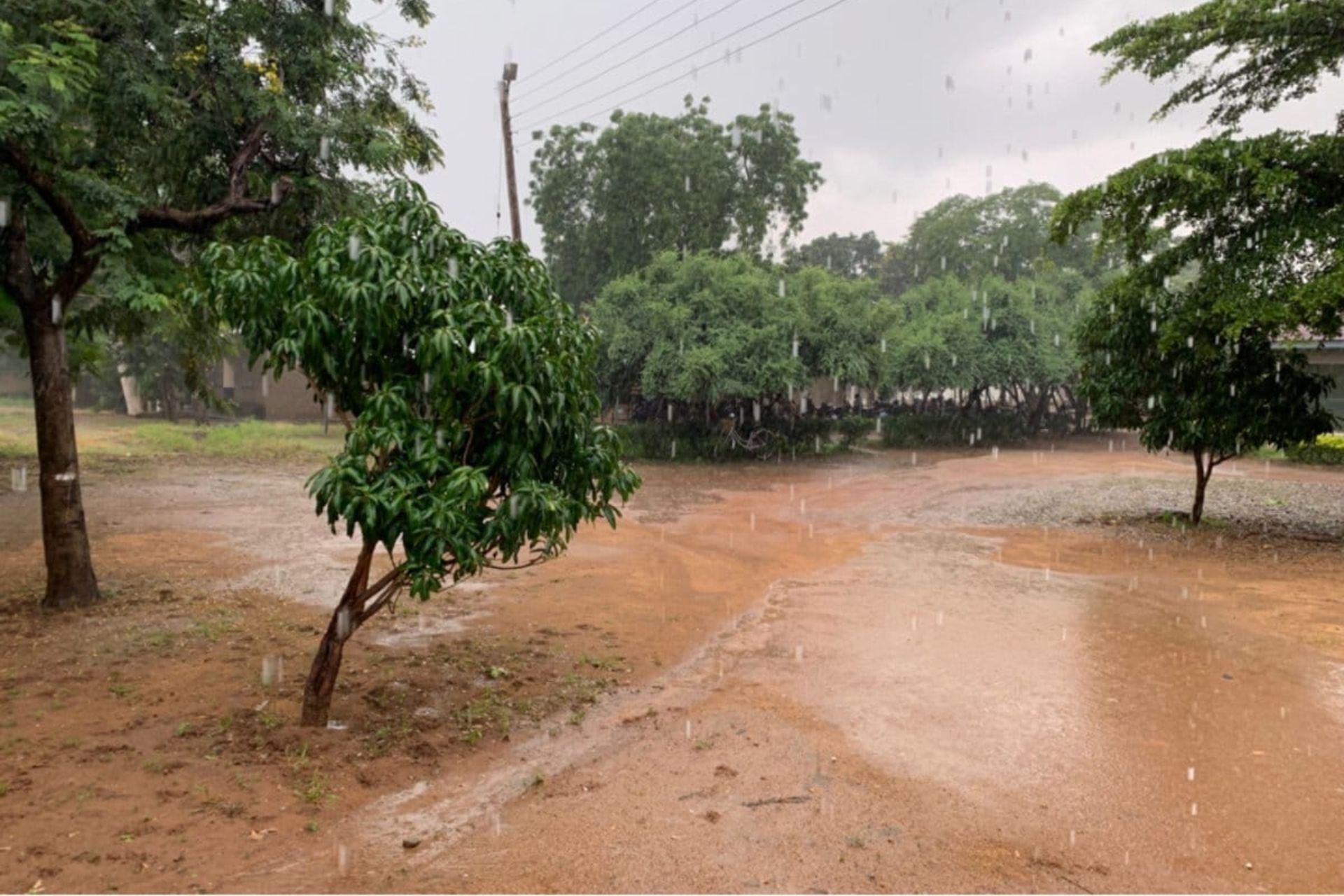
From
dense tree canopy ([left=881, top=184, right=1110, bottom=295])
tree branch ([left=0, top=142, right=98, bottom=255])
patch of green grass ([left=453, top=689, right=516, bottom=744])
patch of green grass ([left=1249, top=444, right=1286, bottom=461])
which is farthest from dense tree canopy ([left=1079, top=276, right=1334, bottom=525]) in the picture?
dense tree canopy ([left=881, top=184, right=1110, bottom=295])

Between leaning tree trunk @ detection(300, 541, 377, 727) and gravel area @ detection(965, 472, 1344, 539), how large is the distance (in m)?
12.4

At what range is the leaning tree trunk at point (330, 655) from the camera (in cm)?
552

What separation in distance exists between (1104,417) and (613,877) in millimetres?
13613

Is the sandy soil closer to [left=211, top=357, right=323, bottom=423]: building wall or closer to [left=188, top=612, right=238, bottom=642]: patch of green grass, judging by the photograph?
[left=188, top=612, right=238, bottom=642]: patch of green grass

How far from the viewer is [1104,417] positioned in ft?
48.8

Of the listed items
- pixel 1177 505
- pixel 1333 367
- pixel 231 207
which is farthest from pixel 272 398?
pixel 1333 367

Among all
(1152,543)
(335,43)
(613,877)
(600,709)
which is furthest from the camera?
(1152,543)

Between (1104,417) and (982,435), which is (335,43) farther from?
(982,435)

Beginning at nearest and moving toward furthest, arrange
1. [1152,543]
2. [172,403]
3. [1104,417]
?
[1152,543] < [1104,417] < [172,403]

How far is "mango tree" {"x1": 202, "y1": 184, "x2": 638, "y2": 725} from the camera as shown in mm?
4734

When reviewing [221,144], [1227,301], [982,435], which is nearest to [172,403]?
[221,144]

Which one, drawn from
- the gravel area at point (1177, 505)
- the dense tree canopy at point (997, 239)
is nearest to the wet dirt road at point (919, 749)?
the gravel area at point (1177, 505)

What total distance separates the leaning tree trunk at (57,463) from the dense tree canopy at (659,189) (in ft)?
80.5

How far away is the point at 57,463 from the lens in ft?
26.5
